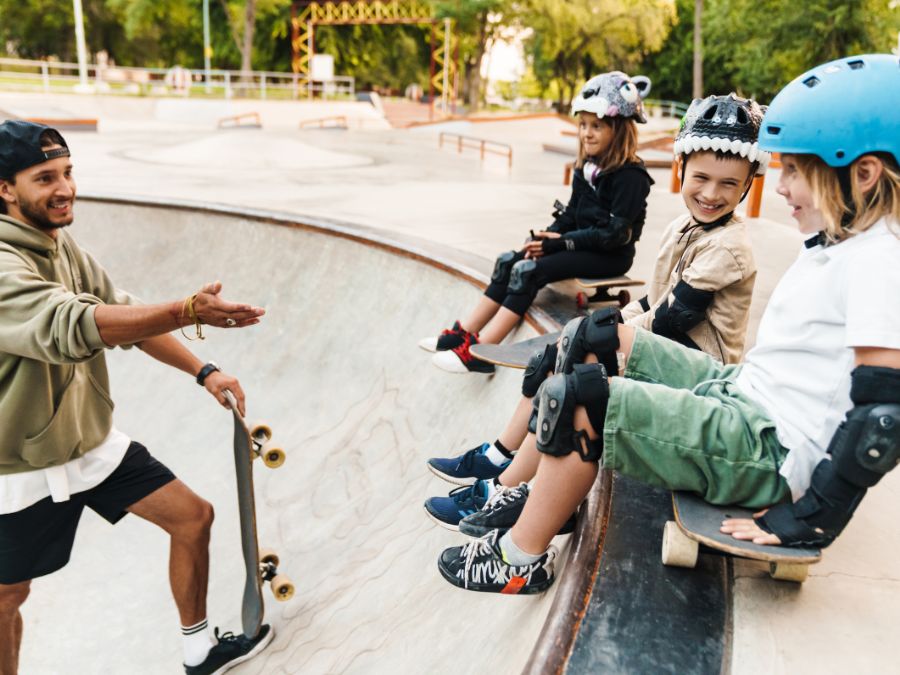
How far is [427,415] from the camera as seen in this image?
178 inches

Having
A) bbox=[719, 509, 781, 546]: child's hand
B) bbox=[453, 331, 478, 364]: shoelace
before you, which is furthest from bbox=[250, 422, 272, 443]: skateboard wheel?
bbox=[719, 509, 781, 546]: child's hand

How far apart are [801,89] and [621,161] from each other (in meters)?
Result: 2.17

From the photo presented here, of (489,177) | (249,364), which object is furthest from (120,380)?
(489,177)

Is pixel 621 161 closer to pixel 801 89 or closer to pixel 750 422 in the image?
pixel 801 89

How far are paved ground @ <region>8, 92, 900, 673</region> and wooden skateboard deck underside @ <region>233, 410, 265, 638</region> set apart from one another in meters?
0.19

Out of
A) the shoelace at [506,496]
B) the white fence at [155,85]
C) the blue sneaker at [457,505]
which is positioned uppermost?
the white fence at [155,85]

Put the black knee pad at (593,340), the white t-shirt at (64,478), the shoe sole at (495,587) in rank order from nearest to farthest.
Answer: the shoe sole at (495,587) → the black knee pad at (593,340) → the white t-shirt at (64,478)

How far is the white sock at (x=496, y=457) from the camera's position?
2865 mm

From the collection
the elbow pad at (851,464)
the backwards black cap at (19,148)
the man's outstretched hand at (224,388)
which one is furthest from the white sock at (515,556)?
the backwards black cap at (19,148)

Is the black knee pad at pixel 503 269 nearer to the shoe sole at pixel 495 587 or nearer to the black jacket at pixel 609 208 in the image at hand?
the black jacket at pixel 609 208

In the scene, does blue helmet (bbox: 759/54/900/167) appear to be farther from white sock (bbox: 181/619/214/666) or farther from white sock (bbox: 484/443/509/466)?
white sock (bbox: 181/619/214/666)

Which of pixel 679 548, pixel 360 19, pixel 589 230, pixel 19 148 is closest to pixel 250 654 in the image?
pixel 679 548

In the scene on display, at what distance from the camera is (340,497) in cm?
439

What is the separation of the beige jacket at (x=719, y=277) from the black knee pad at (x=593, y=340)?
0.72 m
